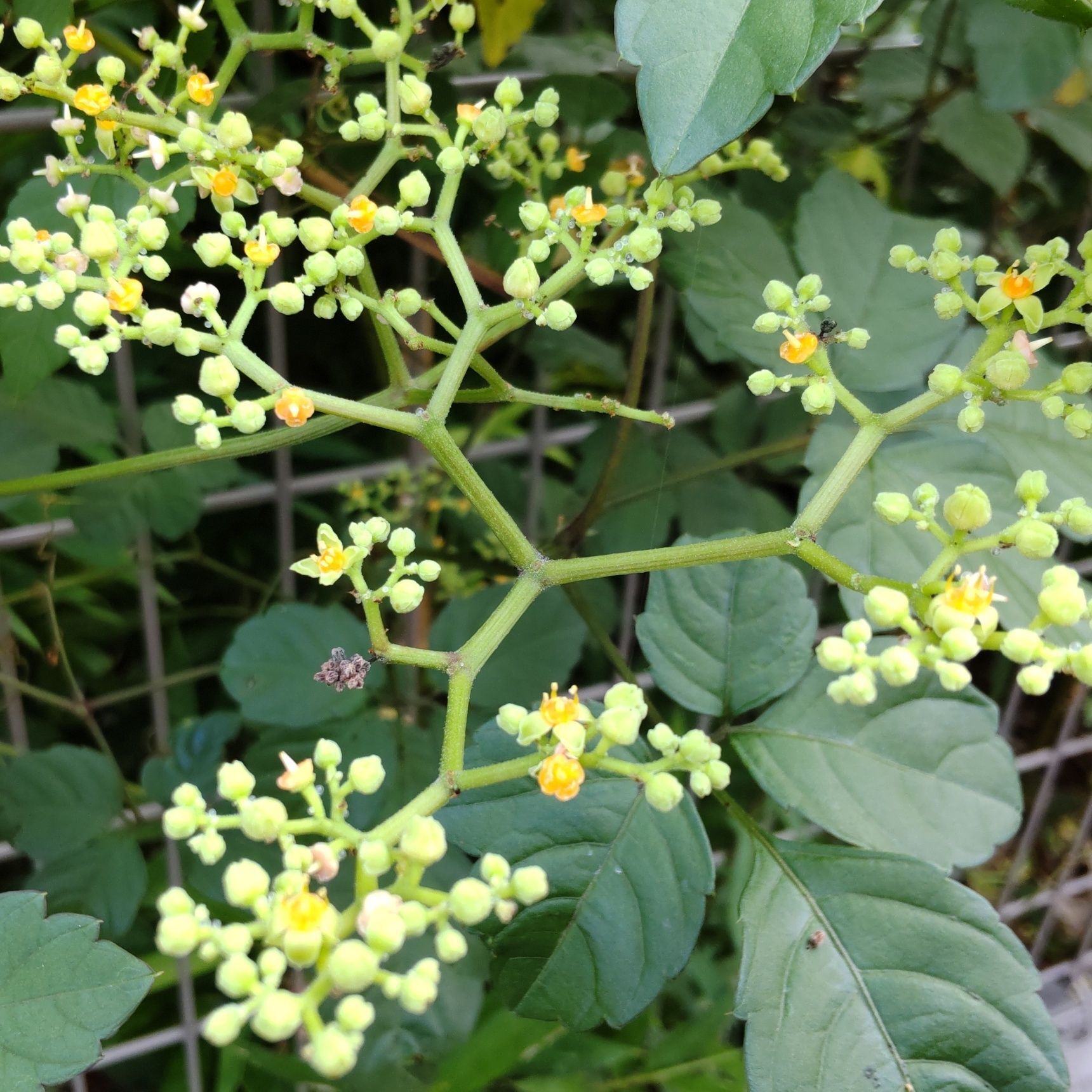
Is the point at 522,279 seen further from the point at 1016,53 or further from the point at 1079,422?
the point at 1016,53

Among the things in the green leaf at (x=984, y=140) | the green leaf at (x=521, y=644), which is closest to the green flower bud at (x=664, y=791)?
the green leaf at (x=521, y=644)

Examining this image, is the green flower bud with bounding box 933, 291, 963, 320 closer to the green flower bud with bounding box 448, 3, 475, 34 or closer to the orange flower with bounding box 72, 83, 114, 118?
the green flower bud with bounding box 448, 3, 475, 34

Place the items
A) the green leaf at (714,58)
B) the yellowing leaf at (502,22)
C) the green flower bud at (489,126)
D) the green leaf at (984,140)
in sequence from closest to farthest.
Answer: the green leaf at (714,58)
the green flower bud at (489,126)
the yellowing leaf at (502,22)
the green leaf at (984,140)

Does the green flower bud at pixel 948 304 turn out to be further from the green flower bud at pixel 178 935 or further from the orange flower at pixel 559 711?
the green flower bud at pixel 178 935

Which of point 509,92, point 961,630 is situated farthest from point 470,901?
point 509,92

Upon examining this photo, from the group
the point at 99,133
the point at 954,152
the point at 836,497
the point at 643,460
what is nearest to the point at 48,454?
the point at 99,133

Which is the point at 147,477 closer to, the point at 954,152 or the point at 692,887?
the point at 692,887
